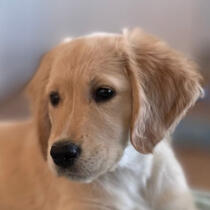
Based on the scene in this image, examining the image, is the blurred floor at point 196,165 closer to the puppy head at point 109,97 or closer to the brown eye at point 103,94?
the puppy head at point 109,97

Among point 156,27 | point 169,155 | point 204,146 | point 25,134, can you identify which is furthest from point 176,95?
point 156,27

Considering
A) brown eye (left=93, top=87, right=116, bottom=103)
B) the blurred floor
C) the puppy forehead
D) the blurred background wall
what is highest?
the puppy forehead

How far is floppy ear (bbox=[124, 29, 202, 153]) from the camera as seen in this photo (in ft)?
4.67

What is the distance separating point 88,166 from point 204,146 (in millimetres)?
1479

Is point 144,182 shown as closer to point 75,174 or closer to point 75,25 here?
point 75,174

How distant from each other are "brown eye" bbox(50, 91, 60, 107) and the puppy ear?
0.06m

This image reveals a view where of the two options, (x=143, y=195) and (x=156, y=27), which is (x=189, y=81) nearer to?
(x=143, y=195)

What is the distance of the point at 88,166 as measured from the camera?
1.34m

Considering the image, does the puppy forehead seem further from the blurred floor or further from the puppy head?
the blurred floor

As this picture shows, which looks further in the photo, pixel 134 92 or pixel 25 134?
pixel 25 134

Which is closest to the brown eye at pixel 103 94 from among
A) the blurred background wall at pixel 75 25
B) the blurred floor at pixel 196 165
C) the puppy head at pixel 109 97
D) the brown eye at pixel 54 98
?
the puppy head at pixel 109 97

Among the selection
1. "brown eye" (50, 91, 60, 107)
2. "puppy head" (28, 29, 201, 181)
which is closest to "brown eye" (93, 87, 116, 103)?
"puppy head" (28, 29, 201, 181)

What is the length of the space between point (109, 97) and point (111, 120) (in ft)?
0.19

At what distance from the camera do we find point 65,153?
1.31m
